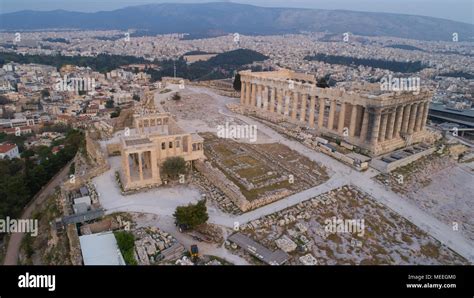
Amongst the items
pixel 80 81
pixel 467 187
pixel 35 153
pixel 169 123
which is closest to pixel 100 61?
pixel 80 81

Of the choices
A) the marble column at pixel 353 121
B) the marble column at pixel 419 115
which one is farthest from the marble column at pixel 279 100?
the marble column at pixel 419 115

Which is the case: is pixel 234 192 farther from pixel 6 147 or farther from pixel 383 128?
pixel 6 147

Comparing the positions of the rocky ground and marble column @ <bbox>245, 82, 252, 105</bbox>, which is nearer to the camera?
the rocky ground

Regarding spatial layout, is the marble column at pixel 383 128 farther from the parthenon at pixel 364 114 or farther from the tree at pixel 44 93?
the tree at pixel 44 93

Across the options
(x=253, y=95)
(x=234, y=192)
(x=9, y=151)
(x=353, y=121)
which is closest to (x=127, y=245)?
(x=234, y=192)

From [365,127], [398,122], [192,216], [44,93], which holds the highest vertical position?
[398,122]

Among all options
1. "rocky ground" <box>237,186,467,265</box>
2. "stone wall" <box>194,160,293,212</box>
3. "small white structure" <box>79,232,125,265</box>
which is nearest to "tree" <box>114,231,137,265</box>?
"small white structure" <box>79,232,125,265</box>

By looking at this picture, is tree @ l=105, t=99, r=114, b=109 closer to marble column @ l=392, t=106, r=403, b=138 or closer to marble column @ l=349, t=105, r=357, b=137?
marble column @ l=349, t=105, r=357, b=137
